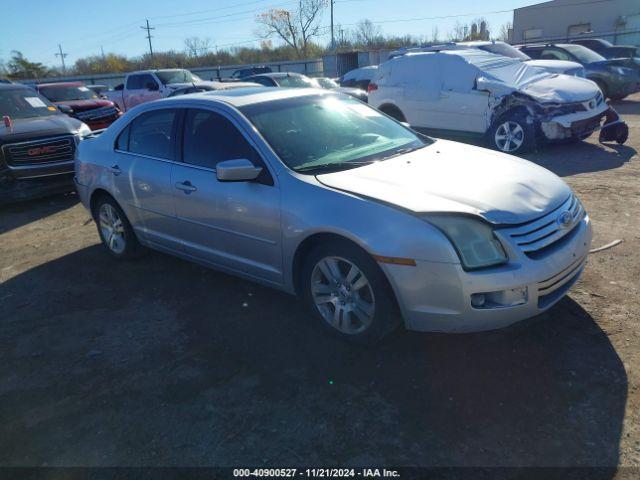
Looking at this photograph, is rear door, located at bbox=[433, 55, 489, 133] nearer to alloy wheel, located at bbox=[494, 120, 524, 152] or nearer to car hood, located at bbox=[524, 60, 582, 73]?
alloy wheel, located at bbox=[494, 120, 524, 152]

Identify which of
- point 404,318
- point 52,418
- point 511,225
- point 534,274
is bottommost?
point 52,418

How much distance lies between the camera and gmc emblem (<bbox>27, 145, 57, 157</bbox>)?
781cm

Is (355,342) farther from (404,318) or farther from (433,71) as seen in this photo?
(433,71)

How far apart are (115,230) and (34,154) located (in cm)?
352

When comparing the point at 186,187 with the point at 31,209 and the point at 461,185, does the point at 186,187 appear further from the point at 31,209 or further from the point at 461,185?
the point at 31,209

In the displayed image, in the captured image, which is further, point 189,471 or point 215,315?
point 215,315

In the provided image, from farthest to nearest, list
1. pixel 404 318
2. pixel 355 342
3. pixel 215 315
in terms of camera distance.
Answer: pixel 215 315 < pixel 355 342 < pixel 404 318

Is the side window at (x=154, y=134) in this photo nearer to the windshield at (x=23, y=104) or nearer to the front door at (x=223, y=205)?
the front door at (x=223, y=205)

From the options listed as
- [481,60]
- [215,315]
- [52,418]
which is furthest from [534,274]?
[481,60]

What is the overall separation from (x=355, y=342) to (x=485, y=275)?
98 centimetres

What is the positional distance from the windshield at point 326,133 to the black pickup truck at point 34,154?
526 cm

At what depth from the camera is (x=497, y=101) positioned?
8750 millimetres

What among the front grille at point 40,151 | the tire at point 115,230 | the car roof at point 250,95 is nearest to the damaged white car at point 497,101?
the car roof at point 250,95

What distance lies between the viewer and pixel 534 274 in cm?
293
